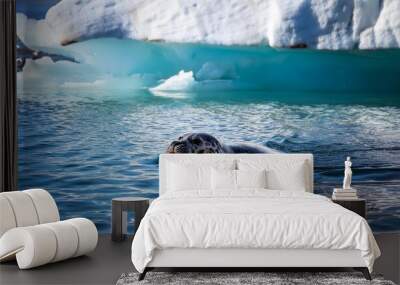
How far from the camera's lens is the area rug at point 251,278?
514 cm

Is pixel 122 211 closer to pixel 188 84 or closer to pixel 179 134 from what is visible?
pixel 179 134

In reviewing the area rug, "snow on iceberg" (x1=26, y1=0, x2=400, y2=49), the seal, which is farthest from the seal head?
the area rug

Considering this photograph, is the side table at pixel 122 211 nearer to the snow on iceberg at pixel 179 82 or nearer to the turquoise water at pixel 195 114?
the turquoise water at pixel 195 114

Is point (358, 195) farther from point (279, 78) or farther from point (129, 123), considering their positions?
point (129, 123)

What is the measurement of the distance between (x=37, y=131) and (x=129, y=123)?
3.58 feet

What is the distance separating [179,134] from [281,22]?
178 cm

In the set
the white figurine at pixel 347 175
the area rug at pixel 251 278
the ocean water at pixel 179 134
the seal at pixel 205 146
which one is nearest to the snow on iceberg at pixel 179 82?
the ocean water at pixel 179 134

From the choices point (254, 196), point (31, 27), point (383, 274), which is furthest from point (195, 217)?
point (31, 27)

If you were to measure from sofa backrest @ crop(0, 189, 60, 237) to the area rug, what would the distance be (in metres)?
1.16

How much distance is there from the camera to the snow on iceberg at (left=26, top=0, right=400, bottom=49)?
26.5 ft

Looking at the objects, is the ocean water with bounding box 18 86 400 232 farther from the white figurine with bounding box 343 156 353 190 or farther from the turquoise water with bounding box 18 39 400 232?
the white figurine with bounding box 343 156 353 190

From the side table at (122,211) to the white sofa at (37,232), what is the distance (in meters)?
0.91

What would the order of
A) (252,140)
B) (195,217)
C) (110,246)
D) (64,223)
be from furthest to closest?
(252,140), (110,246), (64,223), (195,217)

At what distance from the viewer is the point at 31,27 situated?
8250mm
